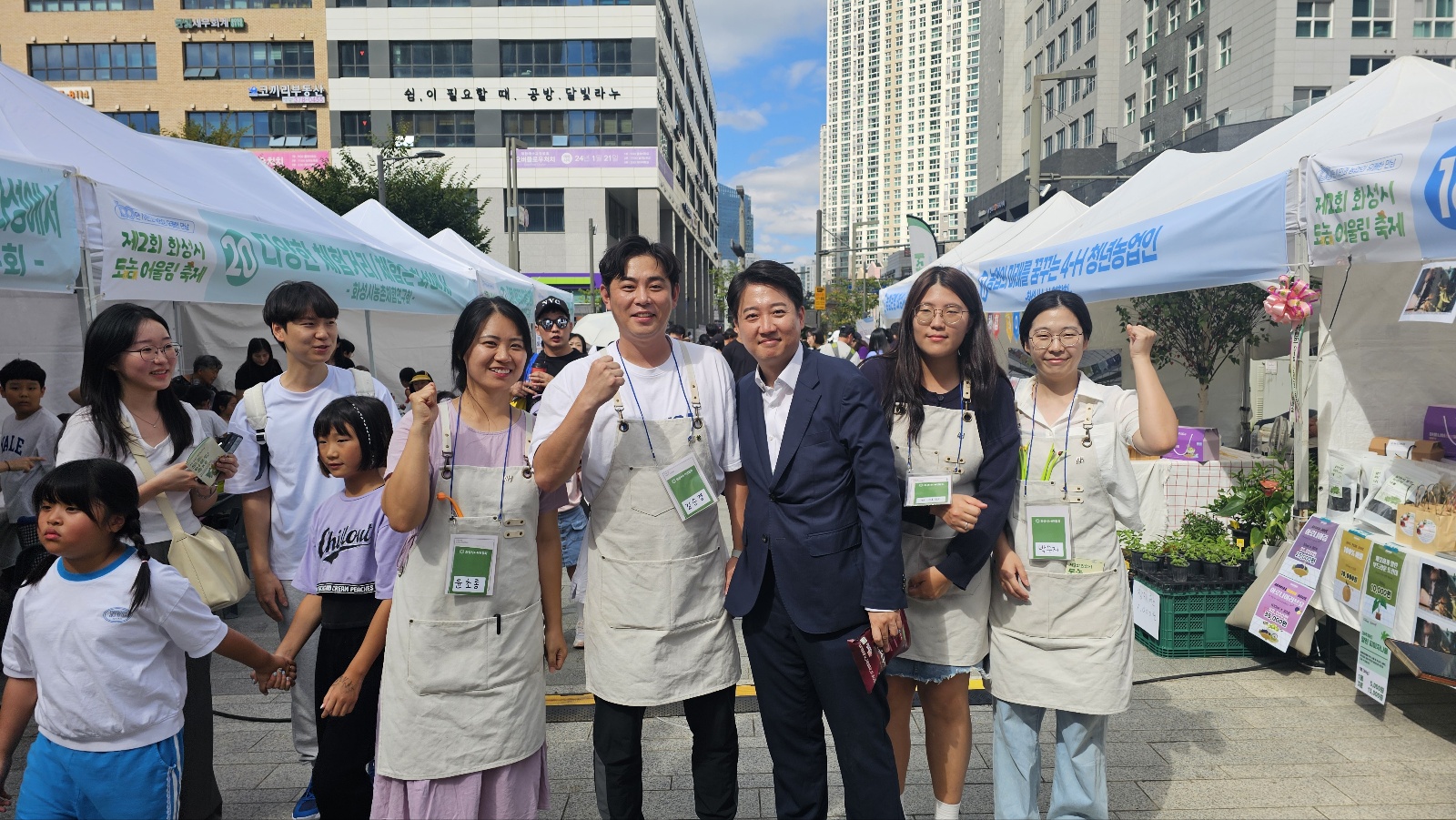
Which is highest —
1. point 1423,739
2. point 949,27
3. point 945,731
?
point 949,27

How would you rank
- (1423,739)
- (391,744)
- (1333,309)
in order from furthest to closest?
(1333,309), (1423,739), (391,744)

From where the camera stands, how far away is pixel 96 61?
1529 inches

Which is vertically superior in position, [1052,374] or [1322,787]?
[1052,374]

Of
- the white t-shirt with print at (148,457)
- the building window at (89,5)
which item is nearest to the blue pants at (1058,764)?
the white t-shirt with print at (148,457)

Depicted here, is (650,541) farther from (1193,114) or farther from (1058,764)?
(1193,114)

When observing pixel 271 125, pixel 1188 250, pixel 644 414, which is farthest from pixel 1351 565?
pixel 271 125

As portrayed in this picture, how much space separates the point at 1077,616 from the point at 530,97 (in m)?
39.1

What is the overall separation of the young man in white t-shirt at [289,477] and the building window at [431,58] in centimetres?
3826

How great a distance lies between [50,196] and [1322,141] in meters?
6.49

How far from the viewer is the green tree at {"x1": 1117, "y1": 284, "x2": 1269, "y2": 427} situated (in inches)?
359

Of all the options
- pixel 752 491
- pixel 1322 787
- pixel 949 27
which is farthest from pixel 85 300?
pixel 949 27

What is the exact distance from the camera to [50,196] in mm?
3822

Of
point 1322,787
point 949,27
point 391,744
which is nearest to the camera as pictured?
point 391,744

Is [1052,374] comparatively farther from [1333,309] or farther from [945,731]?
[1333,309]
